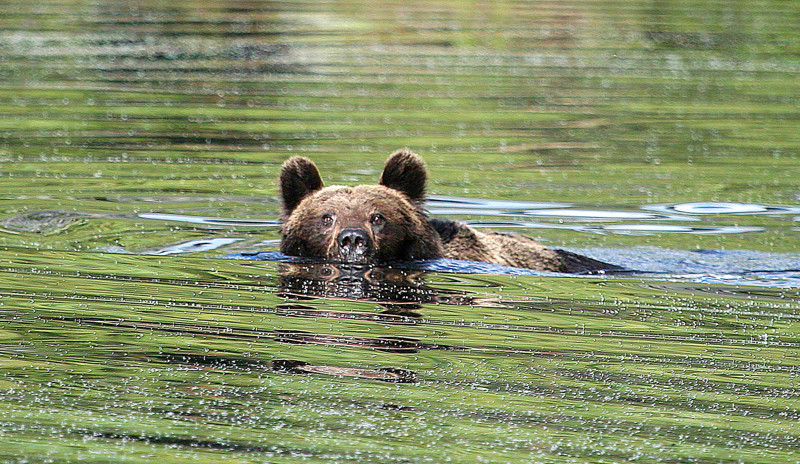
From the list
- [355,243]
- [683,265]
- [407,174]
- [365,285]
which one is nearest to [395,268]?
[355,243]

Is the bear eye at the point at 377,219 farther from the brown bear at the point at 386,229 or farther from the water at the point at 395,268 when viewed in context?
the water at the point at 395,268

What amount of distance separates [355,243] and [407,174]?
120cm

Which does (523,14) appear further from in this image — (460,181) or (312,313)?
(312,313)

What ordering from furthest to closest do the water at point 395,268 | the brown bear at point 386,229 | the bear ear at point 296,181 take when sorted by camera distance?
1. the bear ear at point 296,181
2. the brown bear at point 386,229
3. the water at point 395,268

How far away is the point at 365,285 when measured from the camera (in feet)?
26.6

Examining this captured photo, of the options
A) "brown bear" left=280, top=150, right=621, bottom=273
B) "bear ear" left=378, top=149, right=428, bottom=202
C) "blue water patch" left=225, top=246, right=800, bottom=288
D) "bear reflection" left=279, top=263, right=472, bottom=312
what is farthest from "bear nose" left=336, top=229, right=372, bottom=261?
"bear ear" left=378, top=149, right=428, bottom=202

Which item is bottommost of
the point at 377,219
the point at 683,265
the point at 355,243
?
the point at 683,265

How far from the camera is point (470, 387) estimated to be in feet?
17.8


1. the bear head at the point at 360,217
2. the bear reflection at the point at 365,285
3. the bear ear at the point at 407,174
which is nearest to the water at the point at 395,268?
the bear reflection at the point at 365,285

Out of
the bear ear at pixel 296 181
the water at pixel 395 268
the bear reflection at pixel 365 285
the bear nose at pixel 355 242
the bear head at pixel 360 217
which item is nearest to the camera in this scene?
the water at pixel 395 268

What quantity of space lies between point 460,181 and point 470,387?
829 centimetres

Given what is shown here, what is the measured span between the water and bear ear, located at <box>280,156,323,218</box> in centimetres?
45

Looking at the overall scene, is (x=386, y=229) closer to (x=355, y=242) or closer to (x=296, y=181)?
(x=355, y=242)

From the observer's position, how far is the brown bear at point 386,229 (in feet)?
29.7
